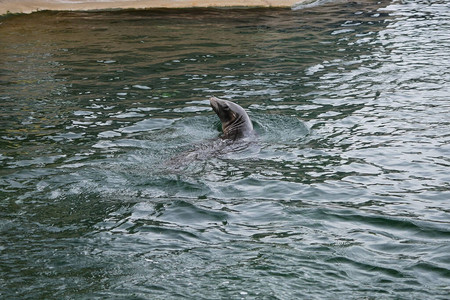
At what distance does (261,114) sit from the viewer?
10.2 meters

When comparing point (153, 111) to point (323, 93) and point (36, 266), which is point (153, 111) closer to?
point (323, 93)

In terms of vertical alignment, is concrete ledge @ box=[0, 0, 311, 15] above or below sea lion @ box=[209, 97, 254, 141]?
above

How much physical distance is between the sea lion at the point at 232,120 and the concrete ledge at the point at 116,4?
11.0m

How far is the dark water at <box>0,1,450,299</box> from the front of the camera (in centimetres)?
493

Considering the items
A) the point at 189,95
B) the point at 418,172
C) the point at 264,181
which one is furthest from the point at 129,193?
the point at 189,95

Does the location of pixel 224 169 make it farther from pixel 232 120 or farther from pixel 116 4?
pixel 116 4

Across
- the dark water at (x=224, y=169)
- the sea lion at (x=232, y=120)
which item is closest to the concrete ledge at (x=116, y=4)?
the dark water at (x=224, y=169)

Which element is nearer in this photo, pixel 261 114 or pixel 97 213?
pixel 97 213

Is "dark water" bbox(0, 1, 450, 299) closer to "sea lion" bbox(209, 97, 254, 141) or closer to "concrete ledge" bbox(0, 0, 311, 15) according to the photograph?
"sea lion" bbox(209, 97, 254, 141)

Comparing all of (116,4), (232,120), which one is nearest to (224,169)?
(232,120)

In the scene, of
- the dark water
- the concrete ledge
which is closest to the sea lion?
the dark water

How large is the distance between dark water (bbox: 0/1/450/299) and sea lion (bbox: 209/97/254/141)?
0.99 feet

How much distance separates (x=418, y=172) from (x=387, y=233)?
1.89m

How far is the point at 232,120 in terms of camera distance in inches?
371
